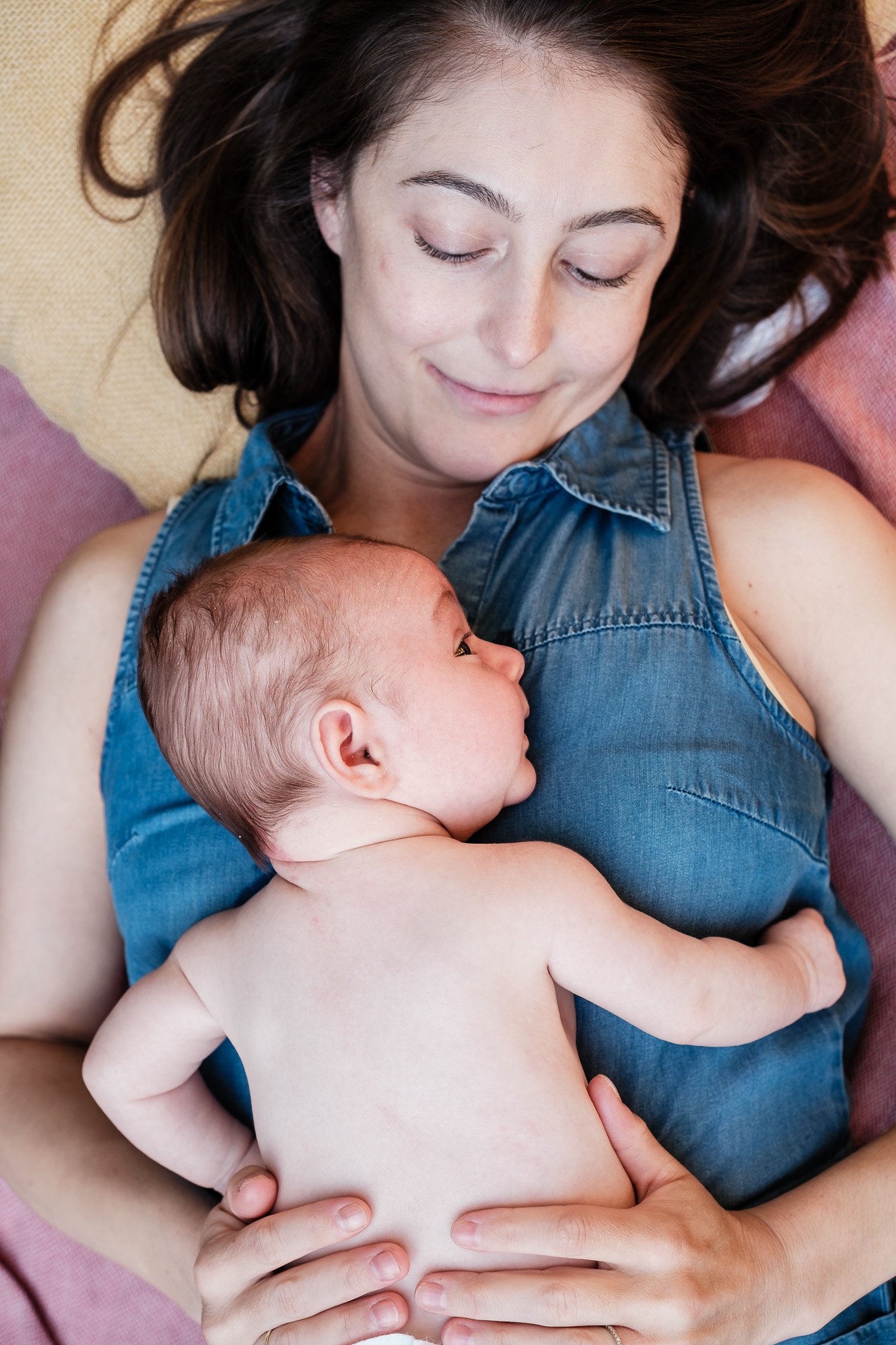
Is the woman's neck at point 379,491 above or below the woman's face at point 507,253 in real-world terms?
below

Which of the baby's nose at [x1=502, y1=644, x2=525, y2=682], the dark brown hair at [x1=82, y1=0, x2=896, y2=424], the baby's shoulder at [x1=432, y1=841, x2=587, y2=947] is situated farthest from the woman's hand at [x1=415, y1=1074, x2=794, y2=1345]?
the dark brown hair at [x1=82, y1=0, x2=896, y2=424]

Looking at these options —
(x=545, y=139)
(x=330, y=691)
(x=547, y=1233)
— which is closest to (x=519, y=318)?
(x=545, y=139)

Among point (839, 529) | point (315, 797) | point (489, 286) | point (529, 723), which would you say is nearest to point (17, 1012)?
point (315, 797)

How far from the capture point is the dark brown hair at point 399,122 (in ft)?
4.59

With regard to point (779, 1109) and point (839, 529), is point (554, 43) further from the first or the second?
point (779, 1109)

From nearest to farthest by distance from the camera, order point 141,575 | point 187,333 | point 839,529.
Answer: point 839,529 → point 141,575 → point 187,333

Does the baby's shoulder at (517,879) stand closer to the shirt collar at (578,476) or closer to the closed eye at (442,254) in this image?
the shirt collar at (578,476)

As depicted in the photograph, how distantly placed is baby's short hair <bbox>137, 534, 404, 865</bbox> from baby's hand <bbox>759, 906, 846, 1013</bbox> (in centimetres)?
57

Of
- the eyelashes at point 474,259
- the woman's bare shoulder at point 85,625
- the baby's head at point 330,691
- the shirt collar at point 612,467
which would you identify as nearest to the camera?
the baby's head at point 330,691

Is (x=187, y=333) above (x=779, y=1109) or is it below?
above

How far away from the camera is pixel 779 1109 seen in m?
1.38

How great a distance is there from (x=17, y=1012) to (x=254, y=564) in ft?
2.84

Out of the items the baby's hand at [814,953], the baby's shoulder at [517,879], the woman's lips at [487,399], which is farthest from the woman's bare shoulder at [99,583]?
the baby's hand at [814,953]

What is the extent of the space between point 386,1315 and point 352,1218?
98 mm
